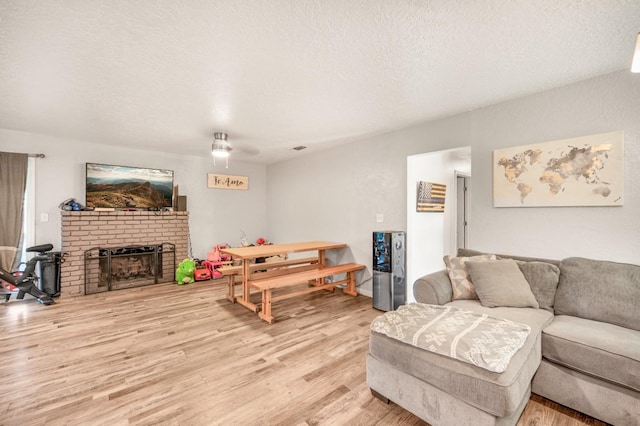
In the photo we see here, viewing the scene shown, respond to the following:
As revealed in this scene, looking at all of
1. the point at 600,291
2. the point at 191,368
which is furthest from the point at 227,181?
the point at 600,291

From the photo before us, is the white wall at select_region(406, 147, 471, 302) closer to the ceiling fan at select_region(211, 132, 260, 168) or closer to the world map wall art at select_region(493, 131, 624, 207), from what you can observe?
the world map wall art at select_region(493, 131, 624, 207)

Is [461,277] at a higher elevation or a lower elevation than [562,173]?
lower

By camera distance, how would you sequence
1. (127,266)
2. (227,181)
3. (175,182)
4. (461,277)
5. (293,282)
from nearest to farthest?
(461,277) < (293,282) < (127,266) < (175,182) < (227,181)

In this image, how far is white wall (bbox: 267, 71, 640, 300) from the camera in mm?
2266

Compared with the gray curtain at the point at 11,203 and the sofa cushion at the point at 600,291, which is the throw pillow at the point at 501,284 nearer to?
the sofa cushion at the point at 600,291

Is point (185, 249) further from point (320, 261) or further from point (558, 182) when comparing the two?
point (558, 182)

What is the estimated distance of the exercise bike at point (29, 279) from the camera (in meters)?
3.80

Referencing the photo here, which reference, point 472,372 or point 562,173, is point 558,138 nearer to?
point 562,173

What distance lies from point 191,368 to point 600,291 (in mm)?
3358

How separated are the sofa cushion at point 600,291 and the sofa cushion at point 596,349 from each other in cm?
9

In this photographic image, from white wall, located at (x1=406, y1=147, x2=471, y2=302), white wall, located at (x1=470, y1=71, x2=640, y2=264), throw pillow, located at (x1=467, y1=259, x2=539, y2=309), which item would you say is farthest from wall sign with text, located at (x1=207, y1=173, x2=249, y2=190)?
throw pillow, located at (x1=467, y1=259, x2=539, y2=309)

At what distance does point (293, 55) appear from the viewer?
2.05 metres

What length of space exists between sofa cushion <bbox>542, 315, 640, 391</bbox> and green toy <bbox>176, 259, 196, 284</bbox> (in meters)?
5.08

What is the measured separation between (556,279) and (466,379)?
60.6 inches
